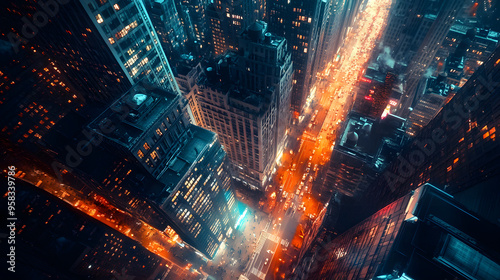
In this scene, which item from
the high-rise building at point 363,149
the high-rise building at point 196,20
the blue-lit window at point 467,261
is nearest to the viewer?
the blue-lit window at point 467,261

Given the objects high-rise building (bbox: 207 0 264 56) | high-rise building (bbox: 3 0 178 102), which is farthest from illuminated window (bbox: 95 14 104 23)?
high-rise building (bbox: 207 0 264 56)

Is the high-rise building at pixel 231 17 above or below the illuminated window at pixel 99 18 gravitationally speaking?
above

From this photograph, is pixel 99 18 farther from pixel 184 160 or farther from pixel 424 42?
pixel 424 42

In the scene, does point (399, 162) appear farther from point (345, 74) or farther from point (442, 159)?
point (345, 74)

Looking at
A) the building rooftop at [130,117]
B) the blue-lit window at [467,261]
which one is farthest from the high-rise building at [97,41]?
the blue-lit window at [467,261]

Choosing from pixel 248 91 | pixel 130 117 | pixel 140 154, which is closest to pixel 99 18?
pixel 130 117

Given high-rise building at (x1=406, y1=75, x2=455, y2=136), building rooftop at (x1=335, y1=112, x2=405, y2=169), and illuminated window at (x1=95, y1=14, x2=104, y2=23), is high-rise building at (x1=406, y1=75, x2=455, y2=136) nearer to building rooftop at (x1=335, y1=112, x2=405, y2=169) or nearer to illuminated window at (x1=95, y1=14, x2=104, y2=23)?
building rooftop at (x1=335, y1=112, x2=405, y2=169)

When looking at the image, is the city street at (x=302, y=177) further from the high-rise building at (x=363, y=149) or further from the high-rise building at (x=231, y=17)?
the high-rise building at (x=231, y=17)
